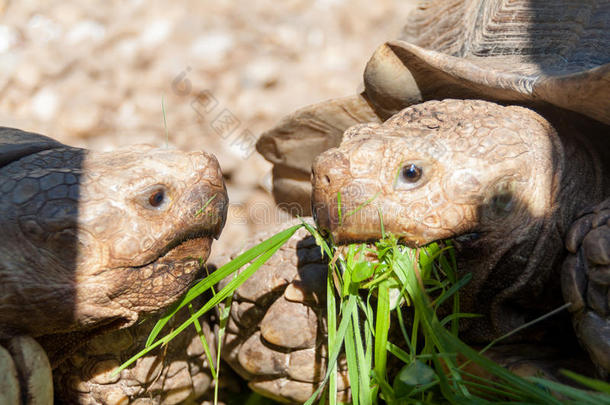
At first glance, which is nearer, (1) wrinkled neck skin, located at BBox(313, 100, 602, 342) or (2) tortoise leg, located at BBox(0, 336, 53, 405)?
(2) tortoise leg, located at BBox(0, 336, 53, 405)

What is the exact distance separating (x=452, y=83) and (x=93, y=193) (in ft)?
4.24

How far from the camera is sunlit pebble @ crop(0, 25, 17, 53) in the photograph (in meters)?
3.45

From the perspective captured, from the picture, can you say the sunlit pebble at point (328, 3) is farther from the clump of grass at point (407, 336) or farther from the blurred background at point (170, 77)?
the clump of grass at point (407, 336)

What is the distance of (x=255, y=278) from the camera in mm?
2174

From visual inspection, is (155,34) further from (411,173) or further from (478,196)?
(478,196)

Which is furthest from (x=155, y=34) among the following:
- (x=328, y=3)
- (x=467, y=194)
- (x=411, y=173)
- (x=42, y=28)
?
(x=467, y=194)

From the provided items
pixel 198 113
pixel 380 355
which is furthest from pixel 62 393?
pixel 198 113

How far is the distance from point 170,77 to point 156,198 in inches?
78.7

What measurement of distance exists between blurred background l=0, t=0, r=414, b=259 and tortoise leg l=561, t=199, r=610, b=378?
2092 millimetres

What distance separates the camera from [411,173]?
164 centimetres

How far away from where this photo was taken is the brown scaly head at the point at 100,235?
1.60m

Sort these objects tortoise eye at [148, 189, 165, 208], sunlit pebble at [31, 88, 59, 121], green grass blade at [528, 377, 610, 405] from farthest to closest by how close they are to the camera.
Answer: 1. sunlit pebble at [31, 88, 59, 121]
2. tortoise eye at [148, 189, 165, 208]
3. green grass blade at [528, 377, 610, 405]

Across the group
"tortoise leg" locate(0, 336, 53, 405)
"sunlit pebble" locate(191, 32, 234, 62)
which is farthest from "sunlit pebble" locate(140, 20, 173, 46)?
"tortoise leg" locate(0, 336, 53, 405)

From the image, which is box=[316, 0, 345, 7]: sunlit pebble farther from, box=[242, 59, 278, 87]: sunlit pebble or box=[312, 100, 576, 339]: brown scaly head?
box=[312, 100, 576, 339]: brown scaly head
